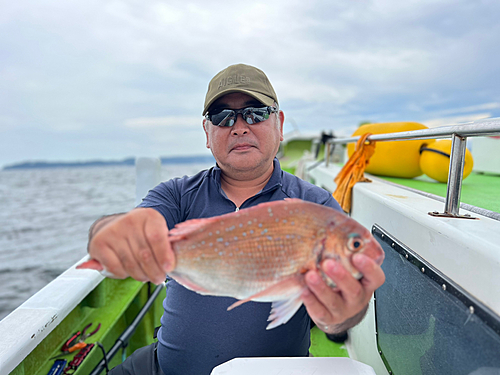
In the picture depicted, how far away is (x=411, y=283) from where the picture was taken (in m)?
1.68

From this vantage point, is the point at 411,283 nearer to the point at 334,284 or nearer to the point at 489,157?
the point at 334,284

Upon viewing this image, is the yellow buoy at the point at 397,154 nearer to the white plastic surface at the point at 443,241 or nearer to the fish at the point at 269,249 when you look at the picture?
the white plastic surface at the point at 443,241

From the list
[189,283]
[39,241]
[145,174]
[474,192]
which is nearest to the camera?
[189,283]

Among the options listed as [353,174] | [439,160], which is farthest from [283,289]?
[439,160]

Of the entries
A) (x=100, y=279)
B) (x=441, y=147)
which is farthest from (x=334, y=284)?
(x=441, y=147)

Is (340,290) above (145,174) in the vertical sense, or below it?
below

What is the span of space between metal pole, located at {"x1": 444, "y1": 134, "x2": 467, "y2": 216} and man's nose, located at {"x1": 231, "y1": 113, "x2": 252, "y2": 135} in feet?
3.96

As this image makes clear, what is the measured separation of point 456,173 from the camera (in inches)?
63.3

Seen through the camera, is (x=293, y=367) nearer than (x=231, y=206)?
Yes

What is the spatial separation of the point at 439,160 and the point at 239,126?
2745mm

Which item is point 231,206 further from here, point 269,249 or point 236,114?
point 269,249

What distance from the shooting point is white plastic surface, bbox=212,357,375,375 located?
1367mm

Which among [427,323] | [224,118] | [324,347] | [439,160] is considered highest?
[224,118]

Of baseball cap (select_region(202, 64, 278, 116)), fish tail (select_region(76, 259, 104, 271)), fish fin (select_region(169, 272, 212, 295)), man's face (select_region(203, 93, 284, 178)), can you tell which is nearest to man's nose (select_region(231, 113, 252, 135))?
man's face (select_region(203, 93, 284, 178))
